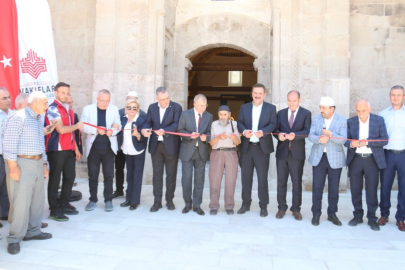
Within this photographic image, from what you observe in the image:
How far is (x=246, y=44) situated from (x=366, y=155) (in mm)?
4140

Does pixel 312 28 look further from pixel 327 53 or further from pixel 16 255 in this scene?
pixel 16 255

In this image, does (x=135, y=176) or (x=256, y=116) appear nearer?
(x=256, y=116)

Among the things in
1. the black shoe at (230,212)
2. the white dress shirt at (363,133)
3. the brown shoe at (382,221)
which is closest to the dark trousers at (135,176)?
the black shoe at (230,212)

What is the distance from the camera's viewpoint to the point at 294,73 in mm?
7098

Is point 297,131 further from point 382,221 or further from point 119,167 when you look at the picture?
point 119,167

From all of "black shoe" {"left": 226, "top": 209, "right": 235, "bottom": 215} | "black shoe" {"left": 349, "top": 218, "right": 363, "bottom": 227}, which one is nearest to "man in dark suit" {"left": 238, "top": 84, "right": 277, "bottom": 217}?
"black shoe" {"left": 226, "top": 209, "right": 235, "bottom": 215}

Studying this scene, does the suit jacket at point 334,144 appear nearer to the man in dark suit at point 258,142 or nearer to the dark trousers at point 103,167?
A: the man in dark suit at point 258,142

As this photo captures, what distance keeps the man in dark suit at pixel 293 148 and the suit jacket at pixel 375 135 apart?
58 centimetres

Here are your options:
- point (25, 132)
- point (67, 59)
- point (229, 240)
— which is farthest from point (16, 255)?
point (67, 59)

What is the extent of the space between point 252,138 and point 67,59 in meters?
5.04

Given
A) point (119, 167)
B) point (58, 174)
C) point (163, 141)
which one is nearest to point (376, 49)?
point (163, 141)

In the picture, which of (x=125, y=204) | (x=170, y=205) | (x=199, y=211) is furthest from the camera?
(x=125, y=204)

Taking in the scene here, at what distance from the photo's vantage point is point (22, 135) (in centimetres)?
376

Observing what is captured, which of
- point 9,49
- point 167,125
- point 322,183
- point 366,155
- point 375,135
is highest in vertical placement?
point 9,49
